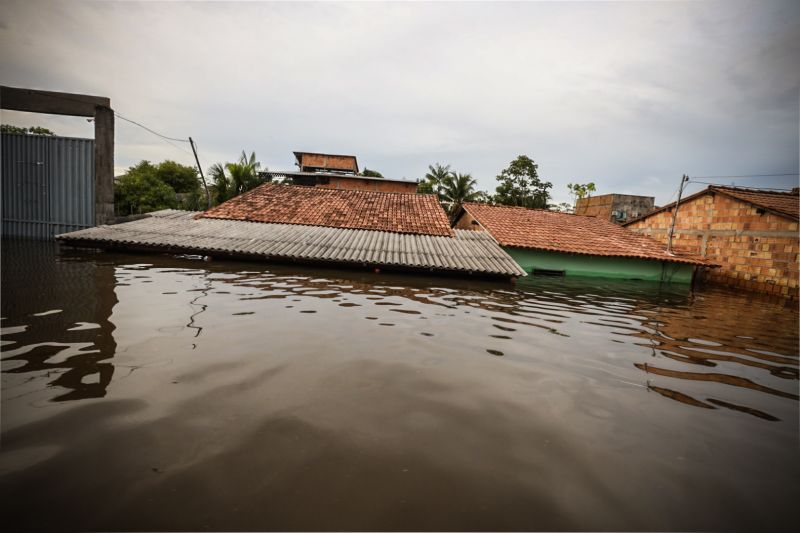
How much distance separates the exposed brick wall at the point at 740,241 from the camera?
38.3 feet

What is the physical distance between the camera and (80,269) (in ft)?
22.8

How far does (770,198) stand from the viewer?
1401 centimetres

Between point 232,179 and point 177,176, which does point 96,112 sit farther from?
point 177,176

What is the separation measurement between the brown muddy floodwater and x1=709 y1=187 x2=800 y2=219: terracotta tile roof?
11.9 m

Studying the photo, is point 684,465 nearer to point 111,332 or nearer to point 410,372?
point 410,372

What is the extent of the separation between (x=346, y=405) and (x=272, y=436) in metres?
0.55

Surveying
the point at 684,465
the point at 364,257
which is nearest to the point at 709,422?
the point at 684,465

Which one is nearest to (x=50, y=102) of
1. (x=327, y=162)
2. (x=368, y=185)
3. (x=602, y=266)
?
(x=368, y=185)

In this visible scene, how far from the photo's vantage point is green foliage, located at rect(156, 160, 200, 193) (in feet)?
123

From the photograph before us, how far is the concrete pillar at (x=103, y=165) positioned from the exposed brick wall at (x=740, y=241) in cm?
Result: 2392

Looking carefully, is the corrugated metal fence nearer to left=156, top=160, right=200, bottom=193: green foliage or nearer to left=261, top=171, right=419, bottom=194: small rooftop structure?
left=261, top=171, right=419, bottom=194: small rooftop structure

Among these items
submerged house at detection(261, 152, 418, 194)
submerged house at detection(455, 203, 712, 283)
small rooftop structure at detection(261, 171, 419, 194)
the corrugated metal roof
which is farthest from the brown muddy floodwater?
small rooftop structure at detection(261, 171, 419, 194)

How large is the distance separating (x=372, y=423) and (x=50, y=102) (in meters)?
15.8

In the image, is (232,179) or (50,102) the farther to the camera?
(232,179)
